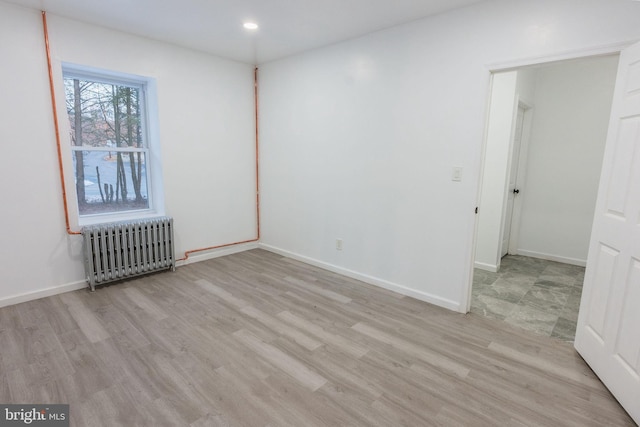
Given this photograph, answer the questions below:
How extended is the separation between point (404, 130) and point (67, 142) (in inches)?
128

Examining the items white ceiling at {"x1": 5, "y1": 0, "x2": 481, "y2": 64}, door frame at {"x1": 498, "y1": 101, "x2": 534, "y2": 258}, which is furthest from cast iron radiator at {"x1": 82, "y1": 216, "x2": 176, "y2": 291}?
door frame at {"x1": 498, "y1": 101, "x2": 534, "y2": 258}

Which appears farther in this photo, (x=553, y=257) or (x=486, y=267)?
(x=553, y=257)

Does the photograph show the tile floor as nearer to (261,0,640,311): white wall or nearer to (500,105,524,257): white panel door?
(500,105,524,257): white panel door

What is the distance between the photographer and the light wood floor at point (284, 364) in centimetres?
181

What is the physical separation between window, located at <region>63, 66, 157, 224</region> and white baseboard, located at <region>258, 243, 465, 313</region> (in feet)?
6.20

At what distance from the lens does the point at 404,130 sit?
10.4 ft

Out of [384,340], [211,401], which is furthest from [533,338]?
[211,401]

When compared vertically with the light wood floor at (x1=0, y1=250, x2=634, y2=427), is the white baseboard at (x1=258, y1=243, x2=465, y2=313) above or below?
above

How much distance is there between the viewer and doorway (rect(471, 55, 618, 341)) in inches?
151

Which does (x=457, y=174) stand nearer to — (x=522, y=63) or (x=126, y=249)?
(x=522, y=63)

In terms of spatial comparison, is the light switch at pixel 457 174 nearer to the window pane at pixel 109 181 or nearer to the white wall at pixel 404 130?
the white wall at pixel 404 130

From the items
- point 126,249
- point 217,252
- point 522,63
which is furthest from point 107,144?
point 522,63

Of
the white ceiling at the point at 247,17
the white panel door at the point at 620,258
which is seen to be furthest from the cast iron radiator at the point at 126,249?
the white panel door at the point at 620,258

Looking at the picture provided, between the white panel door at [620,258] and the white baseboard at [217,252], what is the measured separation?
3918 millimetres
